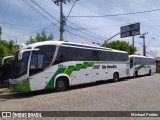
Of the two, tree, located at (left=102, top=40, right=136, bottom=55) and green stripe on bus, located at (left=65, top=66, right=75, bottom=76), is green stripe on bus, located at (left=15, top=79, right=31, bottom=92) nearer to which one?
green stripe on bus, located at (left=65, top=66, right=75, bottom=76)

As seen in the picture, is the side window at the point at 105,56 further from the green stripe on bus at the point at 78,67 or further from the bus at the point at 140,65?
the bus at the point at 140,65

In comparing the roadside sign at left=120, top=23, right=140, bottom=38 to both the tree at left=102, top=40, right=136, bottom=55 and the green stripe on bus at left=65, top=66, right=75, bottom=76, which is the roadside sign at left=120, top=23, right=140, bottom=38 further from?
the green stripe on bus at left=65, top=66, right=75, bottom=76

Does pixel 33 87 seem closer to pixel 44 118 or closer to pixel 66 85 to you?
pixel 66 85

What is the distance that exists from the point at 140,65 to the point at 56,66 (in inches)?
767

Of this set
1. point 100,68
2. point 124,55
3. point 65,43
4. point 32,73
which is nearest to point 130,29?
point 124,55

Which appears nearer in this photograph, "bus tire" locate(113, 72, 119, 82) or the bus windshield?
the bus windshield

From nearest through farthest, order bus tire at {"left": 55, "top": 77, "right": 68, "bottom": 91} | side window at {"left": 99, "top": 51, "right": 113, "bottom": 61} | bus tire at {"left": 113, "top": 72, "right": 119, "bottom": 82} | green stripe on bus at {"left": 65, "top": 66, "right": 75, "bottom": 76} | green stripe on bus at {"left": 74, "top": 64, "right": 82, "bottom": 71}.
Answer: bus tire at {"left": 55, "top": 77, "right": 68, "bottom": 91}
green stripe on bus at {"left": 65, "top": 66, "right": 75, "bottom": 76}
green stripe on bus at {"left": 74, "top": 64, "right": 82, "bottom": 71}
side window at {"left": 99, "top": 51, "right": 113, "bottom": 61}
bus tire at {"left": 113, "top": 72, "right": 119, "bottom": 82}

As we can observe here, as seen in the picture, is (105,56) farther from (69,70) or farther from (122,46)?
(122,46)

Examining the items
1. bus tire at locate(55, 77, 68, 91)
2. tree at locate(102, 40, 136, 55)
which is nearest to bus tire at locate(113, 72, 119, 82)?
bus tire at locate(55, 77, 68, 91)

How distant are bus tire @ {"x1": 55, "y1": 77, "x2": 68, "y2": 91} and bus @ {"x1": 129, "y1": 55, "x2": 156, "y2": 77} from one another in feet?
46.1

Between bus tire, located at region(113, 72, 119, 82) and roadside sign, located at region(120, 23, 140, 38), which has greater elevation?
roadside sign, located at region(120, 23, 140, 38)

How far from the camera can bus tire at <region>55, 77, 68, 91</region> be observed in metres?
17.2

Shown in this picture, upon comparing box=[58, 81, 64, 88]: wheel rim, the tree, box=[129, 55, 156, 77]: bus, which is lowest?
box=[58, 81, 64, 88]: wheel rim

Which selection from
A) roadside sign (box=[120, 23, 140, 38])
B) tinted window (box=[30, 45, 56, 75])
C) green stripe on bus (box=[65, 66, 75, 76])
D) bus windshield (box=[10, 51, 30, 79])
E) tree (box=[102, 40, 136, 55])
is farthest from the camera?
tree (box=[102, 40, 136, 55])
